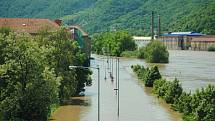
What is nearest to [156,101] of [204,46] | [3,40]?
[3,40]

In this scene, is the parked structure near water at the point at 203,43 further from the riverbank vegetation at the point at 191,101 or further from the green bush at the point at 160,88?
the riverbank vegetation at the point at 191,101

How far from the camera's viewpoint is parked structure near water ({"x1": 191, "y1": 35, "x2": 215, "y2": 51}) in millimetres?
177375

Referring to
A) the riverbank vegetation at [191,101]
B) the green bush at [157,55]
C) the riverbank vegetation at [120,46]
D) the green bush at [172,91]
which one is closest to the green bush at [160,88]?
the riverbank vegetation at [191,101]

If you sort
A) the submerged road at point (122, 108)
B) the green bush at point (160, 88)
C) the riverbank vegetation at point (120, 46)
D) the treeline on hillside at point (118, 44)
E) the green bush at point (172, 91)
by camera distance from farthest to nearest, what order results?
the treeline on hillside at point (118, 44) < the riverbank vegetation at point (120, 46) < the green bush at point (160, 88) < the green bush at point (172, 91) < the submerged road at point (122, 108)

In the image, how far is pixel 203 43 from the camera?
182 metres

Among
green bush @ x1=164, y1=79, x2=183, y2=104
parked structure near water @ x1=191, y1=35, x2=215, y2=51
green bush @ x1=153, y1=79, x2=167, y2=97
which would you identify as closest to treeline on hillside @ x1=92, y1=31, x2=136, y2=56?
parked structure near water @ x1=191, y1=35, x2=215, y2=51

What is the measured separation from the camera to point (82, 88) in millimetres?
52719

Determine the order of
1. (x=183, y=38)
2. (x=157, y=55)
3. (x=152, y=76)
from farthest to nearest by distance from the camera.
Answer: (x=183, y=38) < (x=157, y=55) < (x=152, y=76)

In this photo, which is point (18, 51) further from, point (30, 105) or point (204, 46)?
point (204, 46)

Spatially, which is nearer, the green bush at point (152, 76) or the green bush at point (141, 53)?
the green bush at point (152, 76)

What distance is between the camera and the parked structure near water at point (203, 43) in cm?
17738

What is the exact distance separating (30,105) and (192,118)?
36.1ft

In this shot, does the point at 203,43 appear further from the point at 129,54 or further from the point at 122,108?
the point at 122,108

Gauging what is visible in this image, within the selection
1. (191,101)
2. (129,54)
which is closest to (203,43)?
(129,54)
